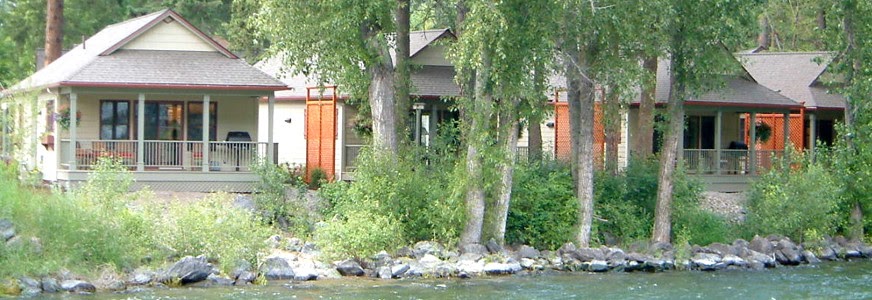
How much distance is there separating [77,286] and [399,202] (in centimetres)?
706

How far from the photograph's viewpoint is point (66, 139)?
27.8m

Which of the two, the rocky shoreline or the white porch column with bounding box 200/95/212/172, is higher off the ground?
the white porch column with bounding box 200/95/212/172

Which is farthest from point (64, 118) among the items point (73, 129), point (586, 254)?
point (586, 254)

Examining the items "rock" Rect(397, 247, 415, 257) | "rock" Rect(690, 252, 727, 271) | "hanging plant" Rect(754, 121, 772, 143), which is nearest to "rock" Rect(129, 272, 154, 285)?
"rock" Rect(397, 247, 415, 257)

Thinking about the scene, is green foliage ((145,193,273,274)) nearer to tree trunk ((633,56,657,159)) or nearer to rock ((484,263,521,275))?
rock ((484,263,521,275))

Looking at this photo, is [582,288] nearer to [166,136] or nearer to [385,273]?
[385,273]

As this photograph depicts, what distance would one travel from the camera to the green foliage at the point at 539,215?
25.3 meters

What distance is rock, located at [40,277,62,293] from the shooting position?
19266mm

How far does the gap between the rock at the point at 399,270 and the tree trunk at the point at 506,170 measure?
289 cm

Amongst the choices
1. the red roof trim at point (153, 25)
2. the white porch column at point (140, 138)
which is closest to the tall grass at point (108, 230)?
Result: the white porch column at point (140, 138)

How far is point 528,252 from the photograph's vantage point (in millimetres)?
24281

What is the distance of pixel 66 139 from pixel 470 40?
35.5 ft

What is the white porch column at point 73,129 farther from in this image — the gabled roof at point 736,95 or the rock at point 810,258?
the rock at point 810,258

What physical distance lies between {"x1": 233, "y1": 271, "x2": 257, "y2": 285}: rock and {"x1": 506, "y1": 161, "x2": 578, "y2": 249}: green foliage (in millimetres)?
6484
